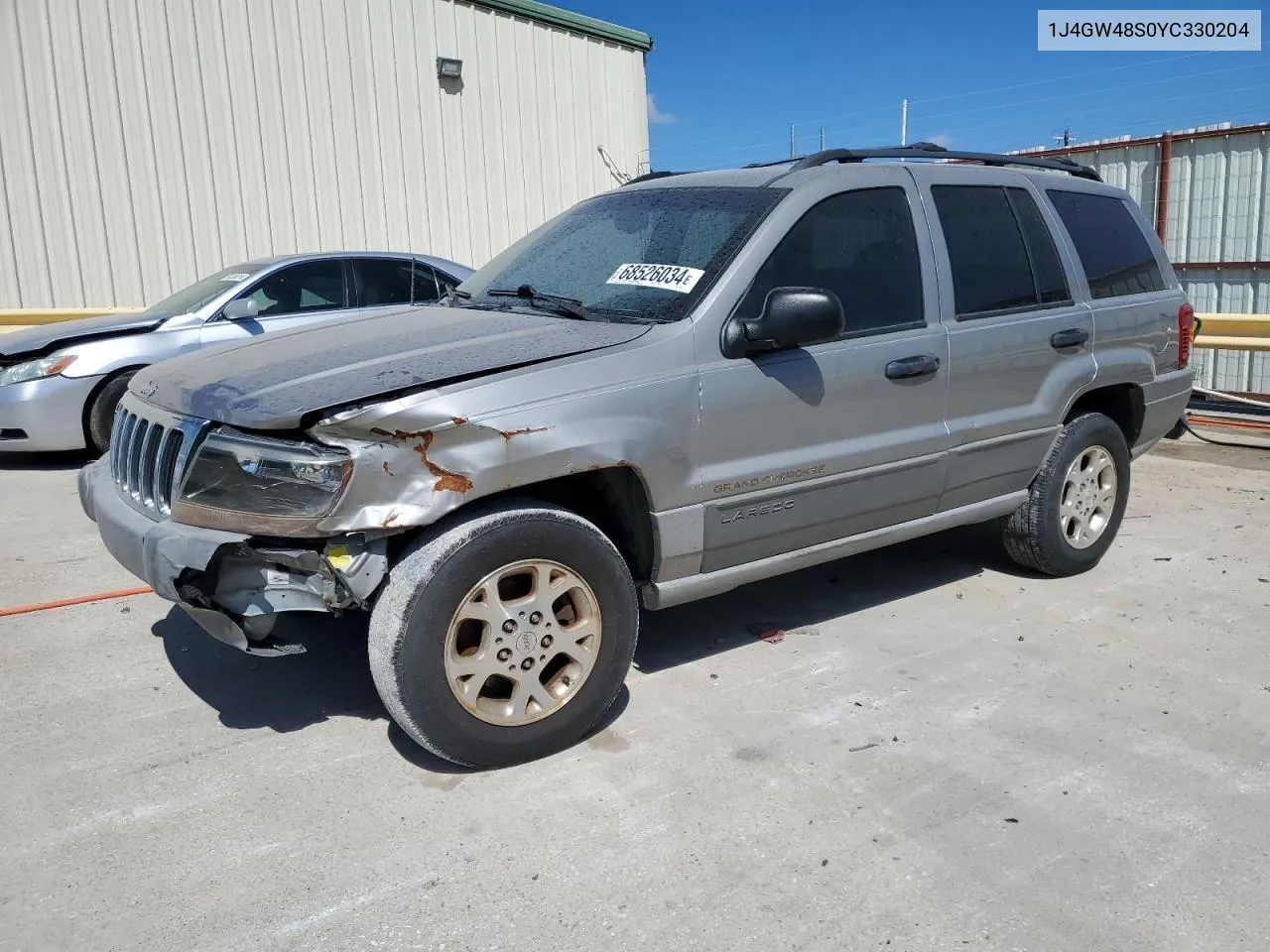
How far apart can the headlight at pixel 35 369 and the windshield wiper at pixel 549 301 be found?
4.52m

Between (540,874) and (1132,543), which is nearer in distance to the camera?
(540,874)

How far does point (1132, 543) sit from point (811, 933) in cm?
404

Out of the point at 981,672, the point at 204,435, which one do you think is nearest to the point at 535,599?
the point at 204,435

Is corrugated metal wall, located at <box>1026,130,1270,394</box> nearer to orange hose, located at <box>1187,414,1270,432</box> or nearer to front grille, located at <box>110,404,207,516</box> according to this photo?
orange hose, located at <box>1187,414,1270,432</box>

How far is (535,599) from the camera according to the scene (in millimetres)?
3316

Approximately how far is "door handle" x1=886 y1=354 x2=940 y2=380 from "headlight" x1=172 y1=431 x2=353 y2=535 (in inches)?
82.8

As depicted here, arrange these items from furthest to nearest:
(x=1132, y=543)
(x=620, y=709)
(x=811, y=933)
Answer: (x=1132, y=543)
(x=620, y=709)
(x=811, y=933)

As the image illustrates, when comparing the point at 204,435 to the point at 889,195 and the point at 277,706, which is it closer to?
the point at 277,706


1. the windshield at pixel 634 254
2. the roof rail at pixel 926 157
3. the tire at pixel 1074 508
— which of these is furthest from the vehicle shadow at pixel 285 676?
the tire at pixel 1074 508

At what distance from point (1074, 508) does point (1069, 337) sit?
83 cm

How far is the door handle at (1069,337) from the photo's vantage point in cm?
475

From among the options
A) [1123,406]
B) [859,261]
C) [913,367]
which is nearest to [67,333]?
[859,261]

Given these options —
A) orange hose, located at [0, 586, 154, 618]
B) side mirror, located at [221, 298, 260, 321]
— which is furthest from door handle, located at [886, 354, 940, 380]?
side mirror, located at [221, 298, 260, 321]

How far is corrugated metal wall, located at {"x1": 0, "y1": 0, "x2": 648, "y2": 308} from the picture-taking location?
36.0 ft
